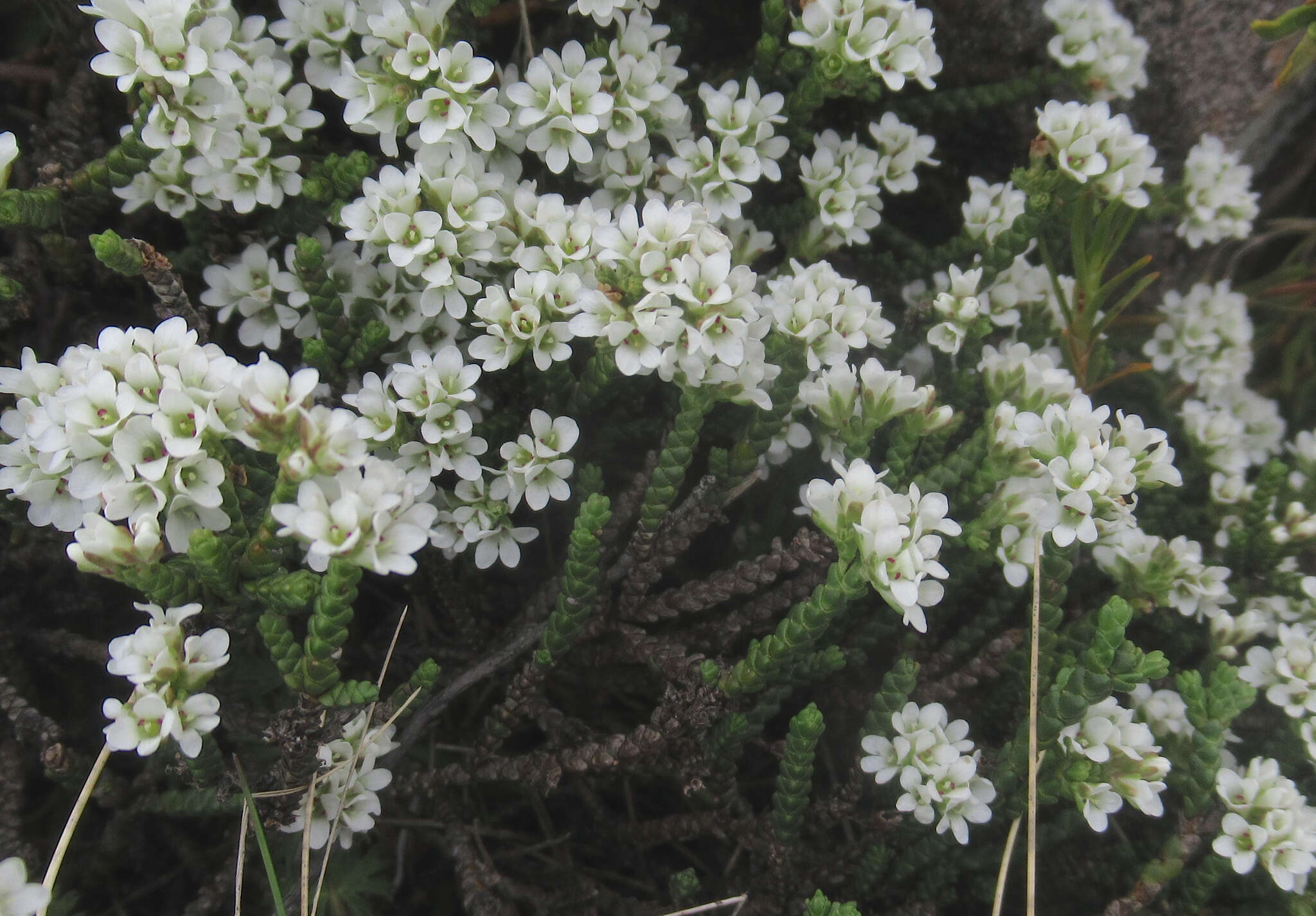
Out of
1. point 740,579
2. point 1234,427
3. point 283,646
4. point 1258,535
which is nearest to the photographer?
point 283,646

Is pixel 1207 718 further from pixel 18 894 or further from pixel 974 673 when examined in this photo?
pixel 18 894

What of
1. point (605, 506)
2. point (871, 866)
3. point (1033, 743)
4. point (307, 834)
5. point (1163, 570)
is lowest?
point (307, 834)

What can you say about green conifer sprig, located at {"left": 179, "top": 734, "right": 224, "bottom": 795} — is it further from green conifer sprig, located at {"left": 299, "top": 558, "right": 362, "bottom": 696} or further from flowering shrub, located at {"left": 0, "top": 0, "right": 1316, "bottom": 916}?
green conifer sprig, located at {"left": 299, "top": 558, "right": 362, "bottom": 696}

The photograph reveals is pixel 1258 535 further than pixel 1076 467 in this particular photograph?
Yes

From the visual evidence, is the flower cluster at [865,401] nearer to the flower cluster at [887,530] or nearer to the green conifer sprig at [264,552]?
the flower cluster at [887,530]

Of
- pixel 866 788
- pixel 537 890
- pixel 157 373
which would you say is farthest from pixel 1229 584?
pixel 157 373

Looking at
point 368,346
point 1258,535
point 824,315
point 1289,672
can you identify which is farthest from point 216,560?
point 1258,535
